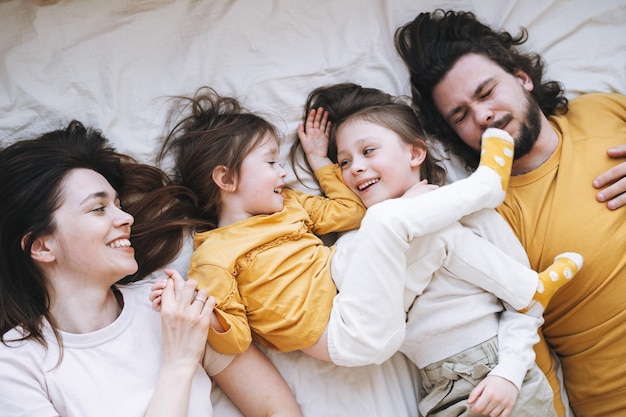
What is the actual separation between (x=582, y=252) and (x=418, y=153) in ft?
1.84

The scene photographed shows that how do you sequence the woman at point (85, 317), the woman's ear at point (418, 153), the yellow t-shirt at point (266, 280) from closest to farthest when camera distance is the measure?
the woman at point (85, 317), the yellow t-shirt at point (266, 280), the woman's ear at point (418, 153)

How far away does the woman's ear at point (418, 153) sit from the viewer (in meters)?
1.73

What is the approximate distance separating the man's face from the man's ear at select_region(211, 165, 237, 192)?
759mm

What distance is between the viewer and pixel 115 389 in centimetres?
140

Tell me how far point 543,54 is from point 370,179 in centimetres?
87

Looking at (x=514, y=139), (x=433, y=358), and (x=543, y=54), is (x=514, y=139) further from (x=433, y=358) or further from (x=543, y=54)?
(x=433, y=358)

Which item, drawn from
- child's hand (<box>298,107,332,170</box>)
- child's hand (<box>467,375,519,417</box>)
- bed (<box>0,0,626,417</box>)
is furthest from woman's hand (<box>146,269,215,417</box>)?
child's hand (<box>467,375,519,417</box>)

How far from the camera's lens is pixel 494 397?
4.70ft

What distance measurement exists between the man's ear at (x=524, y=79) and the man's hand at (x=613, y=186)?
0.37m

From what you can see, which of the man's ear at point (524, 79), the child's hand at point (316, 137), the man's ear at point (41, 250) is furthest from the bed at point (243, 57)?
the man's ear at point (41, 250)

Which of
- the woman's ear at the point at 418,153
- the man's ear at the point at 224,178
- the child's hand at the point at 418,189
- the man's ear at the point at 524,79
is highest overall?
the man's ear at the point at 524,79

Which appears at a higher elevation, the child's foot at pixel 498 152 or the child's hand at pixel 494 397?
the child's foot at pixel 498 152

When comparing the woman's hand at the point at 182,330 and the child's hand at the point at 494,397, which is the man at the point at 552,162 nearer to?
the child's hand at the point at 494,397

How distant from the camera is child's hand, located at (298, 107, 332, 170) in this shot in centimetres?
181
